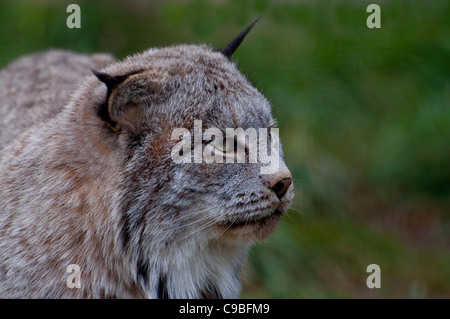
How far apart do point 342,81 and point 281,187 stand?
4.13 m

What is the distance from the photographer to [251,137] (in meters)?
3.61

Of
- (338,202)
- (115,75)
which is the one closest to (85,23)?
(338,202)

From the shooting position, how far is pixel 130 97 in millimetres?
3449

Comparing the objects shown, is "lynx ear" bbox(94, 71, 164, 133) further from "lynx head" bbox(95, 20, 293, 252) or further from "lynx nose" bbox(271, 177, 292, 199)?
"lynx nose" bbox(271, 177, 292, 199)

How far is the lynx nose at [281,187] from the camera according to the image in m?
3.51

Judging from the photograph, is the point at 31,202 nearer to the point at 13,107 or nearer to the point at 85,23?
the point at 13,107

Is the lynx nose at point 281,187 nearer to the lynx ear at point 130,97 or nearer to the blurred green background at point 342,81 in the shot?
the lynx ear at point 130,97

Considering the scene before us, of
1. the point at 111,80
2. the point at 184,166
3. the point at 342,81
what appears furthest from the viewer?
the point at 342,81

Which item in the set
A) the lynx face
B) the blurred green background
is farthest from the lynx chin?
the blurred green background

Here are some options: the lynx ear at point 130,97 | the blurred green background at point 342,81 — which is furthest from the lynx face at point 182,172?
the blurred green background at point 342,81

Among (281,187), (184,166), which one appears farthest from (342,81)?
(184,166)

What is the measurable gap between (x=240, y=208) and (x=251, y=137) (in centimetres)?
37

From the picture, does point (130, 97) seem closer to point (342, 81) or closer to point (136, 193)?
point (136, 193)

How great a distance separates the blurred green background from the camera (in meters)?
7.16
